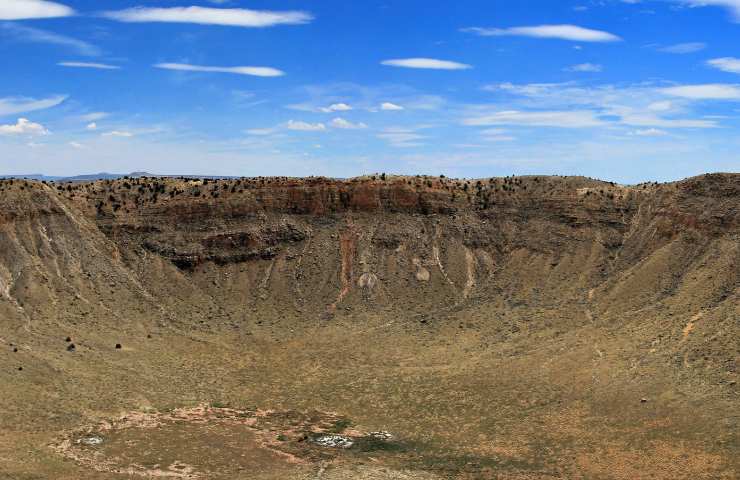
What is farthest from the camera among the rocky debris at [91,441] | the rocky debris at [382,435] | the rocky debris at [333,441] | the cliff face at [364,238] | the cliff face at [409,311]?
the cliff face at [364,238]

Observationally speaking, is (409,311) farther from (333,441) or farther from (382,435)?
(333,441)

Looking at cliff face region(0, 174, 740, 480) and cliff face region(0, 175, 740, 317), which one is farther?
cliff face region(0, 175, 740, 317)

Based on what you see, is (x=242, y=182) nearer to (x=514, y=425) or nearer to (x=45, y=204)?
(x=45, y=204)

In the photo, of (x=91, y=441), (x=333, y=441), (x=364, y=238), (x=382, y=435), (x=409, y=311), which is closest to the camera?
(x=91, y=441)

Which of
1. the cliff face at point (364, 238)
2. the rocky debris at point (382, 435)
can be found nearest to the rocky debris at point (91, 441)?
the rocky debris at point (382, 435)

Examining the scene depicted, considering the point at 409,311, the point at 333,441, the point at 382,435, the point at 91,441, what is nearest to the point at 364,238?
the point at 409,311

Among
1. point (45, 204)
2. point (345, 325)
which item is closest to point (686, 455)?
point (345, 325)

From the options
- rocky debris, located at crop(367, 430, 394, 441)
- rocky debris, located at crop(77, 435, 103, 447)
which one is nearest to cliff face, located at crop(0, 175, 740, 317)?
rocky debris, located at crop(77, 435, 103, 447)

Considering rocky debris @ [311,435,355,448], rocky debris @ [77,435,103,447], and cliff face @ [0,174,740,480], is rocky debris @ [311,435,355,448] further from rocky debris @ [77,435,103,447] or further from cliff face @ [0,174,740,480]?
rocky debris @ [77,435,103,447]

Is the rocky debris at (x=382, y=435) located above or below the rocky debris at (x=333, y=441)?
above

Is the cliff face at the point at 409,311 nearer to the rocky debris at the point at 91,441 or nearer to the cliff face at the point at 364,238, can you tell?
the cliff face at the point at 364,238

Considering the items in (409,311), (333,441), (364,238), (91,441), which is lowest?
(333,441)
